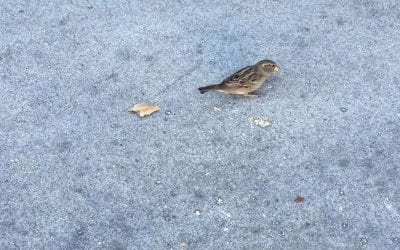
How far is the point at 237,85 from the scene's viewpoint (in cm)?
502

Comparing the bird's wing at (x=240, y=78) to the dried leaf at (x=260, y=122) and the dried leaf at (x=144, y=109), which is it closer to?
the dried leaf at (x=260, y=122)

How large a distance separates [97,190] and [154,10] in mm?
2212

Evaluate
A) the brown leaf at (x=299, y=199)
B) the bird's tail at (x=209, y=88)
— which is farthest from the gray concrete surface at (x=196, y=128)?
the bird's tail at (x=209, y=88)

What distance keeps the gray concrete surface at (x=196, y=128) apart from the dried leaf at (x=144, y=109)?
0.07 metres

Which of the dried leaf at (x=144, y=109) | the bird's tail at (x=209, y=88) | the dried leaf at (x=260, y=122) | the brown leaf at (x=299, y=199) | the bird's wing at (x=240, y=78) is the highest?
the bird's wing at (x=240, y=78)

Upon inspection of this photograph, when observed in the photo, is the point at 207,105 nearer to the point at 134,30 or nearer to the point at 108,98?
the point at 108,98

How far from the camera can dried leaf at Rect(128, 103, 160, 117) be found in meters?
4.99

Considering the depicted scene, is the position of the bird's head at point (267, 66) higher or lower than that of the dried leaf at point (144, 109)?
higher

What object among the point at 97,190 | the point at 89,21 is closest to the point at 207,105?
the point at 97,190

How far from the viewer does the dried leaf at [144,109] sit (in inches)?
197

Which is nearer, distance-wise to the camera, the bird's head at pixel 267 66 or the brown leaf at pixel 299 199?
the brown leaf at pixel 299 199

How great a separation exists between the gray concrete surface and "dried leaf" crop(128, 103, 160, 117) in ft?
0.22

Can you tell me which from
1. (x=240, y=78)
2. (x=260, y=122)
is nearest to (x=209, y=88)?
(x=240, y=78)

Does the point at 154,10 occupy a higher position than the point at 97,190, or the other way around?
the point at 154,10
